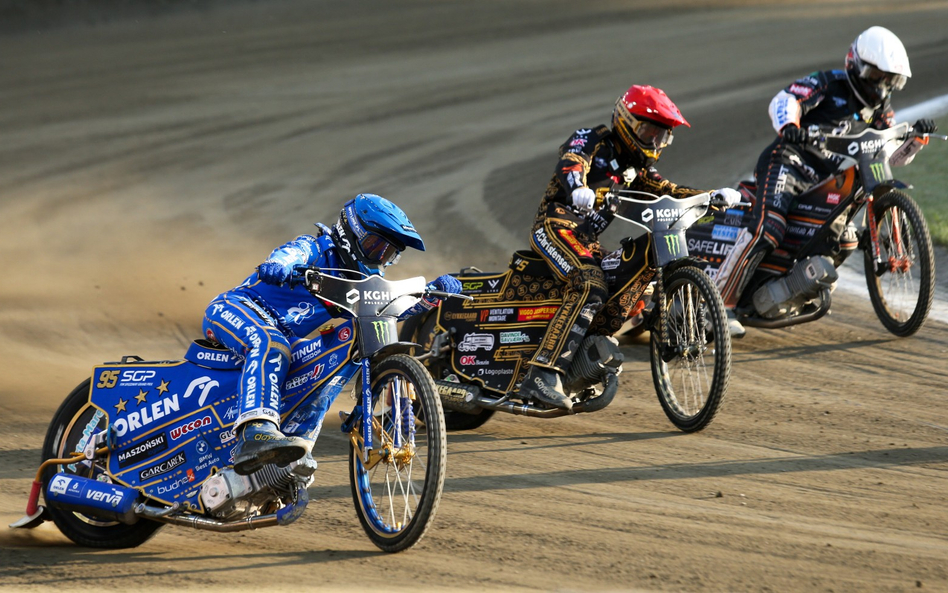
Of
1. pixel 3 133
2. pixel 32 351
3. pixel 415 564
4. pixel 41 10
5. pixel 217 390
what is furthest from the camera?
pixel 41 10

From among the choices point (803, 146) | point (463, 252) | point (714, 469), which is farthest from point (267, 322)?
point (463, 252)

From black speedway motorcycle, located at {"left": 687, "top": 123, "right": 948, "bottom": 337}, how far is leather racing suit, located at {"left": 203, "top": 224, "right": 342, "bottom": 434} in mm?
4919

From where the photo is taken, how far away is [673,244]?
25.8ft

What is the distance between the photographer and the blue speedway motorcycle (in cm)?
574

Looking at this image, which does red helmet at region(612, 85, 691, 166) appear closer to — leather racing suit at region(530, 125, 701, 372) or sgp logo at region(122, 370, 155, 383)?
leather racing suit at region(530, 125, 701, 372)

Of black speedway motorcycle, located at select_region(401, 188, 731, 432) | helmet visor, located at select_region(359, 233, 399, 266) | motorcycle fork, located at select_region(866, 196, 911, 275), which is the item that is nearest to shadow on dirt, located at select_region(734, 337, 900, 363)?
motorcycle fork, located at select_region(866, 196, 911, 275)

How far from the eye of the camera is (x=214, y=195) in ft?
53.0

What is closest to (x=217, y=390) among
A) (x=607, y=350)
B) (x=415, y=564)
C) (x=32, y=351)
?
(x=415, y=564)

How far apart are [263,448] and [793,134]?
5.89m

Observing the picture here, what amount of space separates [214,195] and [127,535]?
10400 mm

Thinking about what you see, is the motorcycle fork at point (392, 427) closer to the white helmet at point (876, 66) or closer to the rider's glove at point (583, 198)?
the rider's glove at point (583, 198)

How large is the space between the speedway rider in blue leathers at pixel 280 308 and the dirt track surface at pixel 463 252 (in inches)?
24.5

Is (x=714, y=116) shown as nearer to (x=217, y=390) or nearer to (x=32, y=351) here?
(x=32, y=351)

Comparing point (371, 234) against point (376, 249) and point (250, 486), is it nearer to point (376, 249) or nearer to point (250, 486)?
point (376, 249)
